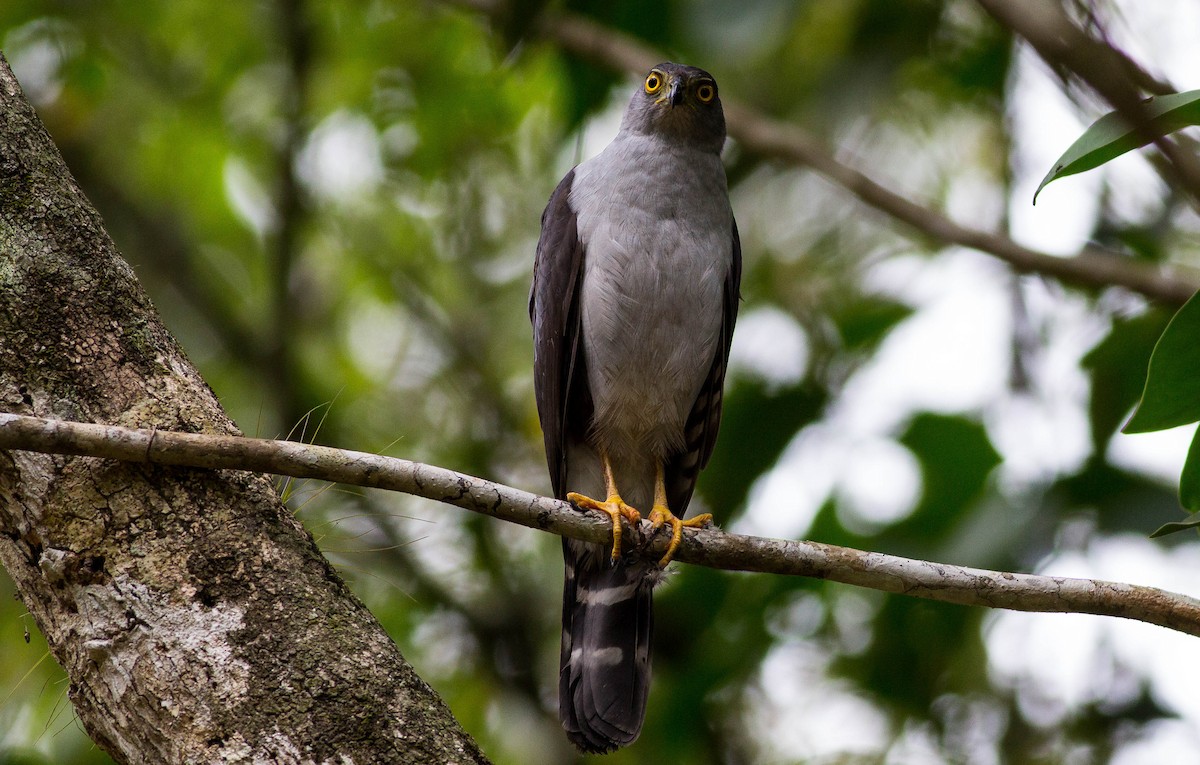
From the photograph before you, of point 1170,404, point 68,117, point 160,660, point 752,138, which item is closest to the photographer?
point 160,660

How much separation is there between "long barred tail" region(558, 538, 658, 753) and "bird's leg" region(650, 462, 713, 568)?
0.64 ft

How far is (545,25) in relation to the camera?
214 inches

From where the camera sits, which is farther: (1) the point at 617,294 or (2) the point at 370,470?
(1) the point at 617,294

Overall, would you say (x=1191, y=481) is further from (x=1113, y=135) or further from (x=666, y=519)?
(x=666, y=519)

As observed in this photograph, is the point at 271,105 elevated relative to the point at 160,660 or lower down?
lower down

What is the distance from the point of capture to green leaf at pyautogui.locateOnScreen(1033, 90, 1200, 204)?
2.19 meters

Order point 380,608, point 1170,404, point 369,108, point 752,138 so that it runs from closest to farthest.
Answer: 1. point 1170,404
2. point 752,138
3. point 380,608
4. point 369,108

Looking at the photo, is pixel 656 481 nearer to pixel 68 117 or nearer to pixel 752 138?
pixel 752 138

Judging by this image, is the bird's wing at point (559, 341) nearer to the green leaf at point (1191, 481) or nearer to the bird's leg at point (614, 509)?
the bird's leg at point (614, 509)

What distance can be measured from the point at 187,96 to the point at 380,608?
3.81 meters

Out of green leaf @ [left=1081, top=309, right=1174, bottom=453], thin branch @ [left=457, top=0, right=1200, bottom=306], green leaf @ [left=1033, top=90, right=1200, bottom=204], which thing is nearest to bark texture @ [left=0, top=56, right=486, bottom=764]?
green leaf @ [left=1033, top=90, right=1200, bottom=204]

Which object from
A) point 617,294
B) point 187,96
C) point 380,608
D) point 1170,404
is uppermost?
point 1170,404

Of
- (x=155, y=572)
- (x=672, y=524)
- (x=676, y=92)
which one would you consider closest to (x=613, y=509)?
(x=672, y=524)

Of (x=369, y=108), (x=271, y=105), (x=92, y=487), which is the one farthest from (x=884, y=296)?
(x=92, y=487)
